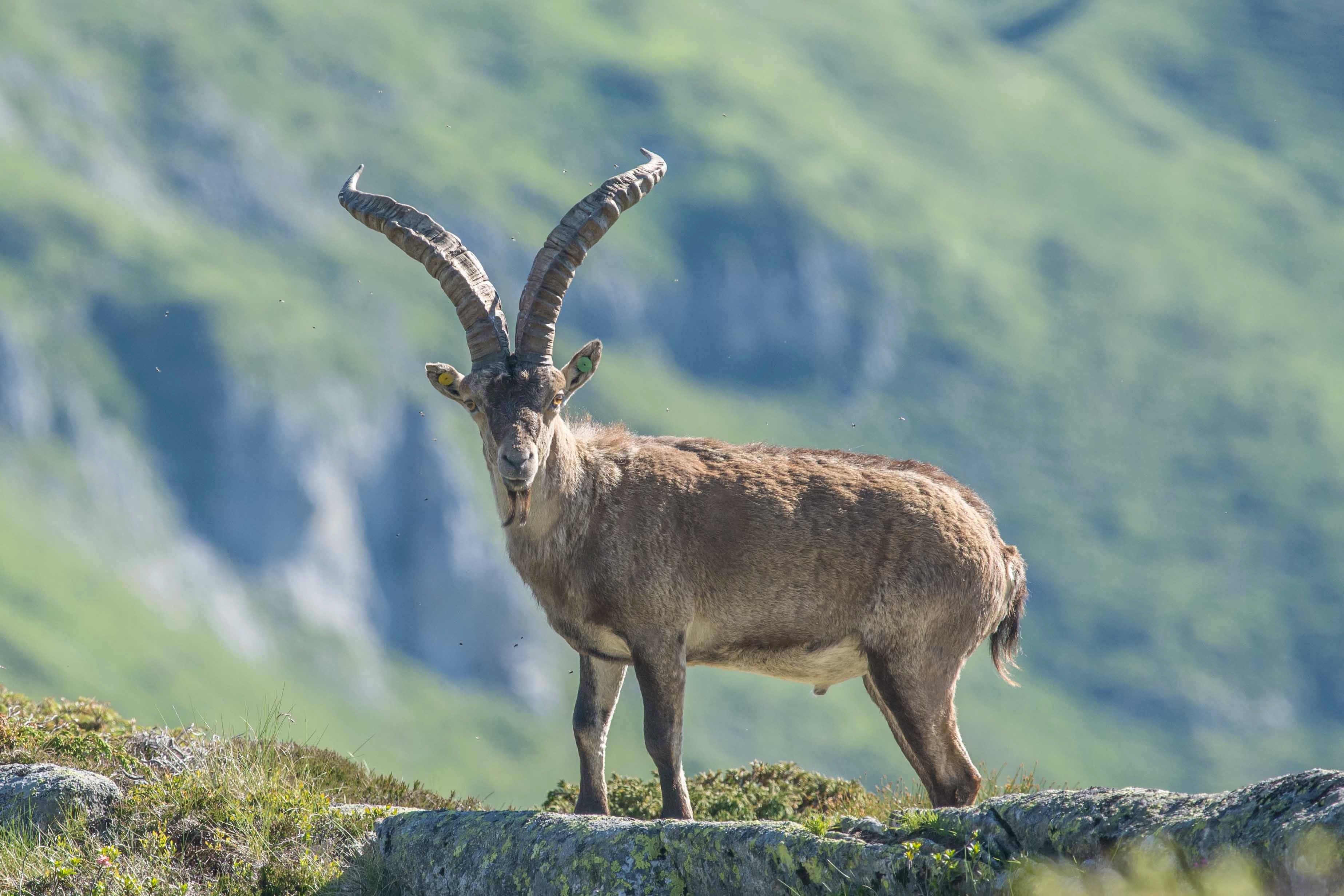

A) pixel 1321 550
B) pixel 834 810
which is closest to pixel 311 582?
pixel 1321 550

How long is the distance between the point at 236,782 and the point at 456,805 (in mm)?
2594

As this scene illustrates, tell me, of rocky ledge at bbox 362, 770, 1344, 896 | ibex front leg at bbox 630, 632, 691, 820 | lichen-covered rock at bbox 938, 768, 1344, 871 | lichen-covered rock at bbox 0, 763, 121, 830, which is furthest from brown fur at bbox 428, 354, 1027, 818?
lichen-covered rock at bbox 938, 768, 1344, 871

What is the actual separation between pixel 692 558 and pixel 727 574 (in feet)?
1.00

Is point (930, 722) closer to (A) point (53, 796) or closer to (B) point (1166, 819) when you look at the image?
(B) point (1166, 819)

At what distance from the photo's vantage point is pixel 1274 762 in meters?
180

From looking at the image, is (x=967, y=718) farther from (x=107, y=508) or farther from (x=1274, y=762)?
(x=107, y=508)

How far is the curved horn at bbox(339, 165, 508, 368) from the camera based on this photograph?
39.2 ft

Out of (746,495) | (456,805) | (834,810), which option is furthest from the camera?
(834,810)

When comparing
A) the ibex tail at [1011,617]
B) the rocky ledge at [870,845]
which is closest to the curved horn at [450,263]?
the rocky ledge at [870,845]

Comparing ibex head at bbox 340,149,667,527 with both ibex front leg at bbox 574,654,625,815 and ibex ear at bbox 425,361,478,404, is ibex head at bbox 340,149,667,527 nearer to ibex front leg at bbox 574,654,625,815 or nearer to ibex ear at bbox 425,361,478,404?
ibex ear at bbox 425,361,478,404

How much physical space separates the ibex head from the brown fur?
32mm

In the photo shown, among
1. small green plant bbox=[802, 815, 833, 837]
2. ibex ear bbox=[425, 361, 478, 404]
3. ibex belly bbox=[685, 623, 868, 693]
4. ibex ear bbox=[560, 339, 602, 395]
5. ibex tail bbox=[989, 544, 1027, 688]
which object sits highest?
ibex ear bbox=[560, 339, 602, 395]

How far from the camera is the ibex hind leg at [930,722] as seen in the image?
11.8 meters

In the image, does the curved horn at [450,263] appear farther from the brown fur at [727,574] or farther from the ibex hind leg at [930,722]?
the ibex hind leg at [930,722]
